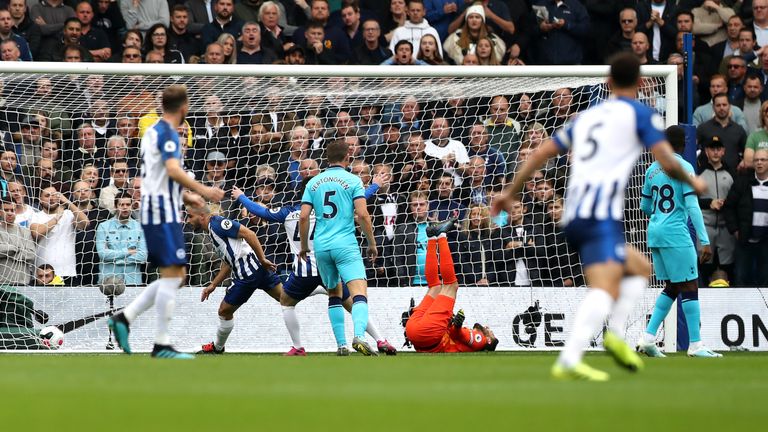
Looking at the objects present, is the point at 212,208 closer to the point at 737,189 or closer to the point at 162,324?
the point at 162,324

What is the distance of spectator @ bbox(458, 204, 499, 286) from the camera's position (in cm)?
1487

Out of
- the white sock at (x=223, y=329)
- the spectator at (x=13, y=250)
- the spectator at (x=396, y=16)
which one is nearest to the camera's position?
the white sock at (x=223, y=329)

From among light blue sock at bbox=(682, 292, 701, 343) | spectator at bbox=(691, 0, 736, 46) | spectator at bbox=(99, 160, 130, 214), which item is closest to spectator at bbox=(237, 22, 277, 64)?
spectator at bbox=(99, 160, 130, 214)

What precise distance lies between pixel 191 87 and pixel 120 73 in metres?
1.25

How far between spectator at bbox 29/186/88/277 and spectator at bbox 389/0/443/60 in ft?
18.9

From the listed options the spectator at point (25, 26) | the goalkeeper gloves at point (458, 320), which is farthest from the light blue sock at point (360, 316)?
the spectator at point (25, 26)

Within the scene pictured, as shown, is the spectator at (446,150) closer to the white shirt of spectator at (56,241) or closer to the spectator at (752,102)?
the white shirt of spectator at (56,241)

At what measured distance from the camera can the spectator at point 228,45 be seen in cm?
1661

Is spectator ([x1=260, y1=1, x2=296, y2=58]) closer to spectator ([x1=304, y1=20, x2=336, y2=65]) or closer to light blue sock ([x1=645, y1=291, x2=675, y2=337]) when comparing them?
spectator ([x1=304, y1=20, x2=336, y2=65])

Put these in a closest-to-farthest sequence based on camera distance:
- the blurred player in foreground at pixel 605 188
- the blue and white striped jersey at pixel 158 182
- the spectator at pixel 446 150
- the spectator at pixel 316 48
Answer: the blurred player in foreground at pixel 605 188 < the blue and white striped jersey at pixel 158 182 < the spectator at pixel 446 150 < the spectator at pixel 316 48

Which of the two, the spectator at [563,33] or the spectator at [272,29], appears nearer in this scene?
the spectator at [272,29]

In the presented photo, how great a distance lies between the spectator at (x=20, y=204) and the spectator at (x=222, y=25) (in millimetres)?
4091

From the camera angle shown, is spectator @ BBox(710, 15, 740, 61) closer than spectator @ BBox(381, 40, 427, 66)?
No

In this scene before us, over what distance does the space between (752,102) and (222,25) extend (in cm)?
795
